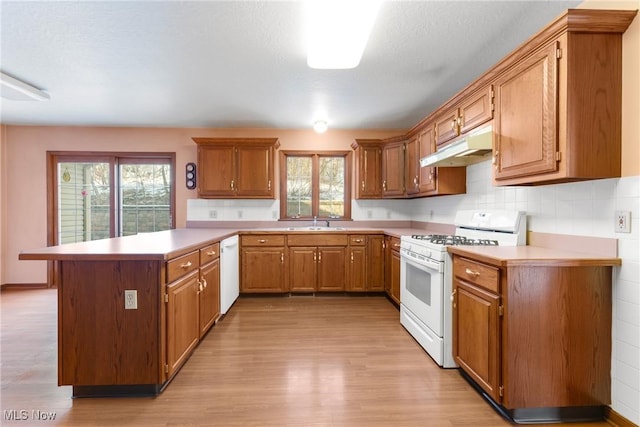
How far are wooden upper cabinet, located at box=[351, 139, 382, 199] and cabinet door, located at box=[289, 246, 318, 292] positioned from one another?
1.14 m

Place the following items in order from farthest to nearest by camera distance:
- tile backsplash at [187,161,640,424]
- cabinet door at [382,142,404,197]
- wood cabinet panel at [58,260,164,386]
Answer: cabinet door at [382,142,404,197]
wood cabinet panel at [58,260,164,386]
tile backsplash at [187,161,640,424]

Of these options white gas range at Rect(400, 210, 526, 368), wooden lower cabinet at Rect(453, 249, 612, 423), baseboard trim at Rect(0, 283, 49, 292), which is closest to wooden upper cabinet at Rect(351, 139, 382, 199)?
white gas range at Rect(400, 210, 526, 368)

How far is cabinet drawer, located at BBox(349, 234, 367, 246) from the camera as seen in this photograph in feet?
12.9

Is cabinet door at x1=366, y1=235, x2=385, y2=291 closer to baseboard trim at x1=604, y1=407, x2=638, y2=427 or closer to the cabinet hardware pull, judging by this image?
the cabinet hardware pull

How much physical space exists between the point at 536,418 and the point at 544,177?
→ 4.38 ft

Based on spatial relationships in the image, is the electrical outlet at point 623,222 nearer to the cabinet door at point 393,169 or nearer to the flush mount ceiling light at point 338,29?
the flush mount ceiling light at point 338,29

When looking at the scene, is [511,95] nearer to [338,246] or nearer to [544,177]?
[544,177]

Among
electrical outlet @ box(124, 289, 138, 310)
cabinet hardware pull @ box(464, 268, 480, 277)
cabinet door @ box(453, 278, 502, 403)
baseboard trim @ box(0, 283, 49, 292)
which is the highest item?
cabinet hardware pull @ box(464, 268, 480, 277)

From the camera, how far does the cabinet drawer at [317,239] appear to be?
12.8ft

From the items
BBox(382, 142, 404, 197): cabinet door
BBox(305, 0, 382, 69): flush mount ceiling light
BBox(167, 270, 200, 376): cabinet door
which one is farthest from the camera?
BBox(382, 142, 404, 197): cabinet door

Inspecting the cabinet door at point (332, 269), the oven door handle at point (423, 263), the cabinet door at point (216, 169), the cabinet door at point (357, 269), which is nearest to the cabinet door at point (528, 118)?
the oven door handle at point (423, 263)

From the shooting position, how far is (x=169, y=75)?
2.70m

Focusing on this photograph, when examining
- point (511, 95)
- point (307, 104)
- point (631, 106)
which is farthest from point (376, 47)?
point (631, 106)

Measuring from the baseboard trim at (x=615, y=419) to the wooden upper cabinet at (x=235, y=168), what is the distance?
11.8ft
